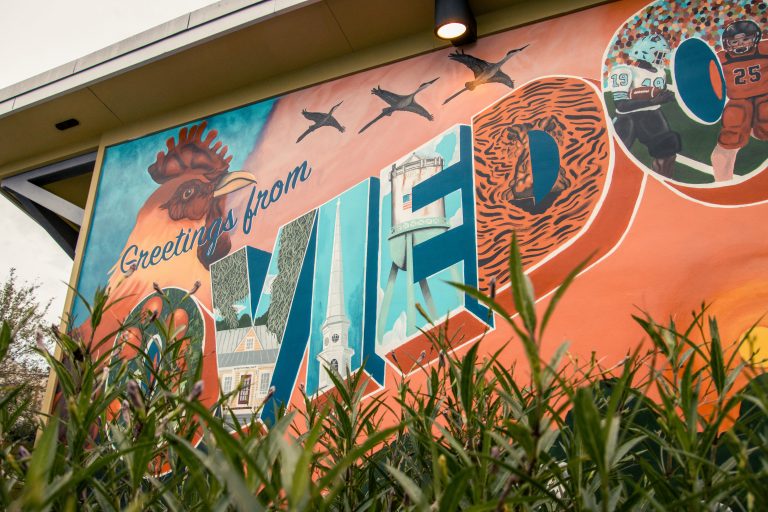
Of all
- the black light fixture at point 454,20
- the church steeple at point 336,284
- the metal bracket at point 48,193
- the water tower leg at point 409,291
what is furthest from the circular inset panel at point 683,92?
the metal bracket at point 48,193

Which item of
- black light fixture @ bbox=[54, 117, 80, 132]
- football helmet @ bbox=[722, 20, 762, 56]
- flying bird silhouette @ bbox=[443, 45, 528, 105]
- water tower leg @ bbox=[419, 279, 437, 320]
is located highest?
black light fixture @ bbox=[54, 117, 80, 132]

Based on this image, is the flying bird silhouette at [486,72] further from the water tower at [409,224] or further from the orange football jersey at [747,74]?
the orange football jersey at [747,74]

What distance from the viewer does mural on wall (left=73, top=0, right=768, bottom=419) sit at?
6.71 ft

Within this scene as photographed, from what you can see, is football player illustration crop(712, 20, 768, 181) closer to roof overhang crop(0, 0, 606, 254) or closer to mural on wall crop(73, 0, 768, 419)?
mural on wall crop(73, 0, 768, 419)

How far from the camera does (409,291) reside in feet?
8.09

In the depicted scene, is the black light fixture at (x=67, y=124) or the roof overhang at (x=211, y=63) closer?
the roof overhang at (x=211, y=63)

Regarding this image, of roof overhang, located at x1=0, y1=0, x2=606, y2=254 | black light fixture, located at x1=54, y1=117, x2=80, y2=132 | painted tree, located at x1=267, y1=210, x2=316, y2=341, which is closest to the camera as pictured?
painted tree, located at x1=267, y1=210, x2=316, y2=341

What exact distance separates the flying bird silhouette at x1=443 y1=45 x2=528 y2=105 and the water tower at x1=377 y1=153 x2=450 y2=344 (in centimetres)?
39

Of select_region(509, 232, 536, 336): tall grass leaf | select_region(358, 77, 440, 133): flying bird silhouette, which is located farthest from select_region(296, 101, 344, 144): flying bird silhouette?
select_region(509, 232, 536, 336): tall grass leaf

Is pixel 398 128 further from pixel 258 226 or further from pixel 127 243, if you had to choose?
pixel 127 243

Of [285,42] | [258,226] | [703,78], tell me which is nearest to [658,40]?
[703,78]

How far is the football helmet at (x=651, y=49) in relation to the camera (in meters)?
2.32

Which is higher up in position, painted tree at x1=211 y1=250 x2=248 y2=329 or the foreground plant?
painted tree at x1=211 y1=250 x2=248 y2=329

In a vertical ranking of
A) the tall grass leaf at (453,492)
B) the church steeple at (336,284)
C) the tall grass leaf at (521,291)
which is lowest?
the tall grass leaf at (453,492)
